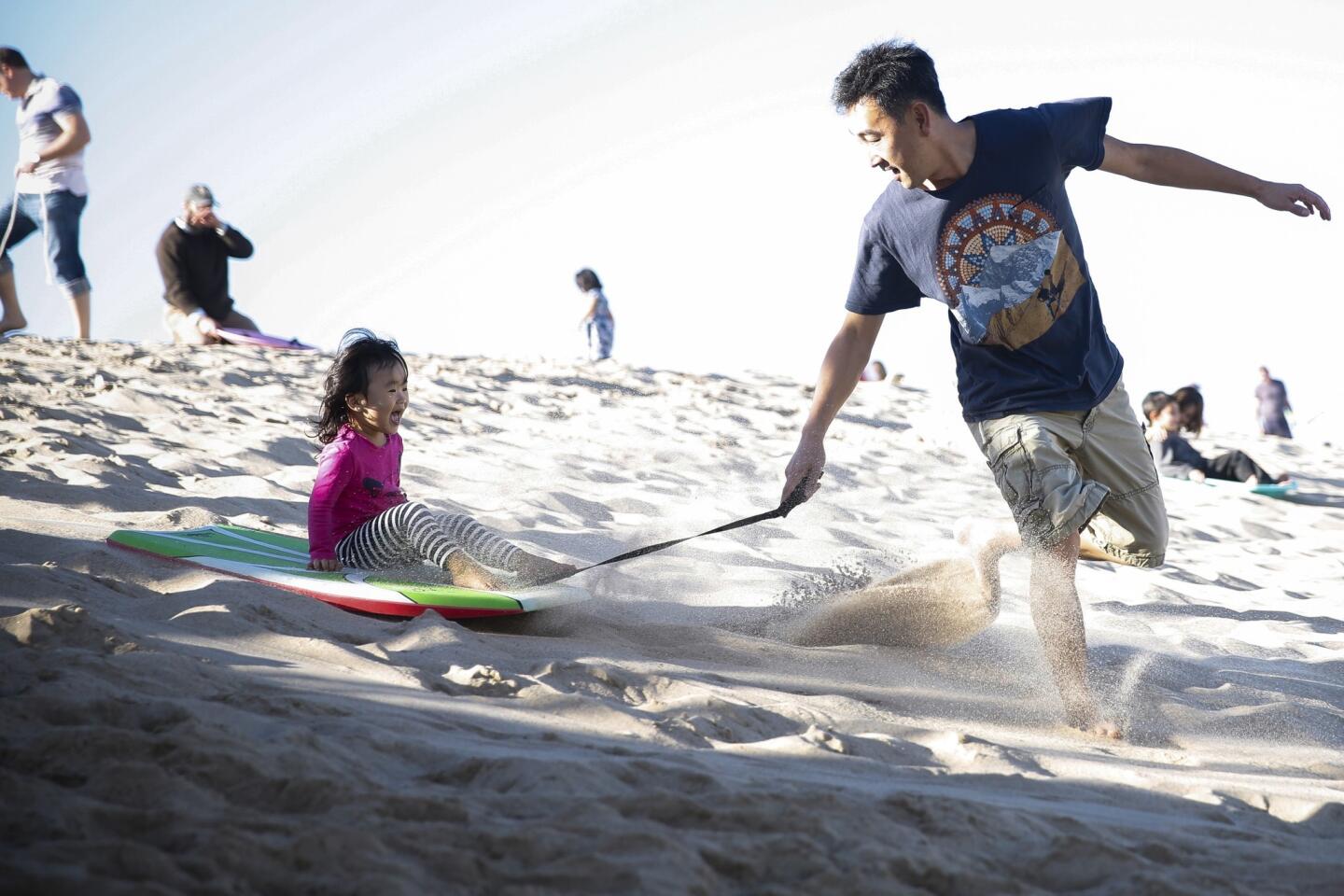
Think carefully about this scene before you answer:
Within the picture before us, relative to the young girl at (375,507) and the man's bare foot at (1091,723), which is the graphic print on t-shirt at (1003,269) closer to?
the man's bare foot at (1091,723)

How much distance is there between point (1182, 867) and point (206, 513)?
3.50m

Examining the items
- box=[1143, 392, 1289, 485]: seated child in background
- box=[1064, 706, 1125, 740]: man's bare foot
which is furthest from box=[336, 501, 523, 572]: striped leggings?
box=[1143, 392, 1289, 485]: seated child in background

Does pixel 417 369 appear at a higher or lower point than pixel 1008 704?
higher

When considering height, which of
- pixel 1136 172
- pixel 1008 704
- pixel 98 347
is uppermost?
pixel 1136 172

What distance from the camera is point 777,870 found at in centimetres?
155

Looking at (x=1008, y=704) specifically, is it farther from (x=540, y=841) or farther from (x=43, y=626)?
(x=43, y=626)

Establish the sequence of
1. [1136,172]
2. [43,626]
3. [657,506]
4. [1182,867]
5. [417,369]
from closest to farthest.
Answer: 1. [1182,867]
2. [43,626]
3. [1136,172]
4. [657,506]
5. [417,369]

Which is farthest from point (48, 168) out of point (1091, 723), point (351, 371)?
point (1091, 723)

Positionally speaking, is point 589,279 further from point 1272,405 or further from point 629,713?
point 629,713

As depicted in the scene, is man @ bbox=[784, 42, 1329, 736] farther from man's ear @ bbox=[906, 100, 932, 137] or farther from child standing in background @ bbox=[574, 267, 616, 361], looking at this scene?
child standing in background @ bbox=[574, 267, 616, 361]

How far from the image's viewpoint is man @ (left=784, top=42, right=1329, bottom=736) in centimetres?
285

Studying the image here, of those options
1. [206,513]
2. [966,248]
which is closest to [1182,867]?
[966,248]

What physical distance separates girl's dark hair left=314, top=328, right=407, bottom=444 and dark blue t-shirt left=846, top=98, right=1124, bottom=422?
166cm

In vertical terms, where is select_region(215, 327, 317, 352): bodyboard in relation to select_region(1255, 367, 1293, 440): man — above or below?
below
